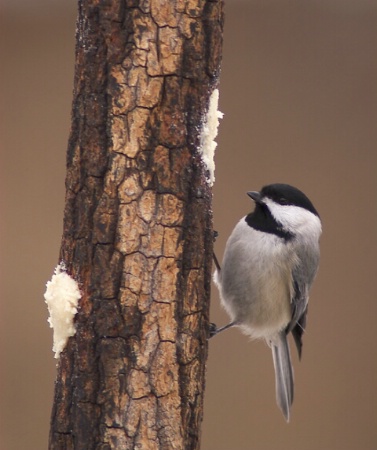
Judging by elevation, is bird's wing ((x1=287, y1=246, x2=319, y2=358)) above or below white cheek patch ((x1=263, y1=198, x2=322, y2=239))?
below

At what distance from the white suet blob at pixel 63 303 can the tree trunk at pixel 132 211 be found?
2cm

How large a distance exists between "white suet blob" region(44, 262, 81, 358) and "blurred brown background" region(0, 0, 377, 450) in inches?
83.0

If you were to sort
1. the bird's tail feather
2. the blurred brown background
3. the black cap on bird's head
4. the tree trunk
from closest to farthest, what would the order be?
the tree trunk → the black cap on bird's head → the bird's tail feather → the blurred brown background

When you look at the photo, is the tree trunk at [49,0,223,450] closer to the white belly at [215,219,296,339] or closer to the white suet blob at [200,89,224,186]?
the white suet blob at [200,89,224,186]

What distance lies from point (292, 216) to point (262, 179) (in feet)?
4.86

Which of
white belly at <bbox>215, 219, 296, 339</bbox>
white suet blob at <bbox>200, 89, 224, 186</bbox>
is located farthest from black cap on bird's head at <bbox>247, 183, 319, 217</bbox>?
white suet blob at <bbox>200, 89, 224, 186</bbox>

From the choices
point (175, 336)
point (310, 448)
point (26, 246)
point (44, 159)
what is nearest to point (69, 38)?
point (44, 159)

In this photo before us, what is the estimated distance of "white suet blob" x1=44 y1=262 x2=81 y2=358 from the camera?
1824 mm

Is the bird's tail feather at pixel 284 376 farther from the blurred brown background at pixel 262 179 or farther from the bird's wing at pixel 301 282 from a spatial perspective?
the blurred brown background at pixel 262 179

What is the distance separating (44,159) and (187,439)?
98.2 inches

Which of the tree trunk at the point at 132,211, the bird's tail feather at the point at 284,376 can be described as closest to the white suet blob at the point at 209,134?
the tree trunk at the point at 132,211

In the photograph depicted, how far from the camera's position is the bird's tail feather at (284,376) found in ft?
9.66

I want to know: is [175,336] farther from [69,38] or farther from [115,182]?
[69,38]

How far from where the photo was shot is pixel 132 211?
1.79 m
